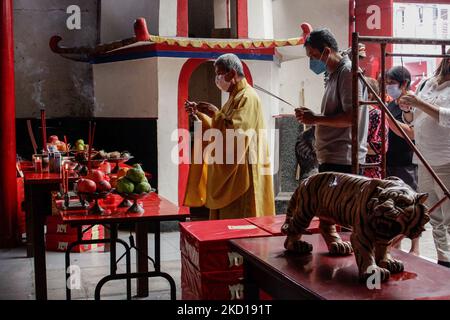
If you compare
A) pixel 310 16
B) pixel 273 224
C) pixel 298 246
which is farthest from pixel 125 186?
pixel 310 16

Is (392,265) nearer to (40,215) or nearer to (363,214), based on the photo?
(363,214)

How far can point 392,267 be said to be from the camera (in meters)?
1.81

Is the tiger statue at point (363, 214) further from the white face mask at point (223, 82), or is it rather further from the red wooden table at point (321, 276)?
Answer: the white face mask at point (223, 82)

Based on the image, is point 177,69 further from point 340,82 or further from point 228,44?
point 340,82

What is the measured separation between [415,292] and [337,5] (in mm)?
7760

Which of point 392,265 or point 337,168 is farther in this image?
point 337,168

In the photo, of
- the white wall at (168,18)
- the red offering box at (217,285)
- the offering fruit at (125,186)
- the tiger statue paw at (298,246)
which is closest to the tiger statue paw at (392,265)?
the tiger statue paw at (298,246)

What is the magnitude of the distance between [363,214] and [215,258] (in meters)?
1.17

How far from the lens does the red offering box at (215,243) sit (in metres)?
2.71

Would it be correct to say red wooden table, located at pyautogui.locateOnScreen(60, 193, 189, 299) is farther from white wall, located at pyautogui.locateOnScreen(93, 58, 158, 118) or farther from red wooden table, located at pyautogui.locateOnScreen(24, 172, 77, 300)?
white wall, located at pyautogui.locateOnScreen(93, 58, 158, 118)

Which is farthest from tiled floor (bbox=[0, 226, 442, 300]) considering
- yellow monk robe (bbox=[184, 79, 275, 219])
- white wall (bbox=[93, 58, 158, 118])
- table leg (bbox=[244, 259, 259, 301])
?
table leg (bbox=[244, 259, 259, 301])

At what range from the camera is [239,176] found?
163 inches

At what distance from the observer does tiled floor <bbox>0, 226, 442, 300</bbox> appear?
4.45 metres
